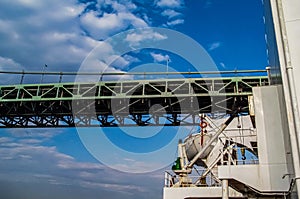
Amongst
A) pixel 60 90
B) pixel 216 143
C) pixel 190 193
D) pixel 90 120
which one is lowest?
pixel 190 193

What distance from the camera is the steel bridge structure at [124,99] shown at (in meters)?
20.8

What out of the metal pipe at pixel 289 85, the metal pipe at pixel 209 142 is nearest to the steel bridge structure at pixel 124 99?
the metal pipe at pixel 209 142

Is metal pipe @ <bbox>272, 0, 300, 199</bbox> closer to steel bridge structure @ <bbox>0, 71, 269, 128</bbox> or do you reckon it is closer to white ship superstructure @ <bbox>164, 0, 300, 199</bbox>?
white ship superstructure @ <bbox>164, 0, 300, 199</bbox>

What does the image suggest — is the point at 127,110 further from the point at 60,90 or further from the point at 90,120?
the point at 60,90

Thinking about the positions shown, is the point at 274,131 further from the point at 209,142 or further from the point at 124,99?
the point at 124,99

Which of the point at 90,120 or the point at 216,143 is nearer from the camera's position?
the point at 216,143

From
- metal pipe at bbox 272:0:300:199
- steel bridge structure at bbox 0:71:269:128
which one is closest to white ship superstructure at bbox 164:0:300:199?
metal pipe at bbox 272:0:300:199

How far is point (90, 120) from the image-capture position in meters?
24.1

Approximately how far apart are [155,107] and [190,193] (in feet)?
32.4

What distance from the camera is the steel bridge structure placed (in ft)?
68.1

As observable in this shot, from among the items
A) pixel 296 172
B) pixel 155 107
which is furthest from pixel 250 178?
pixel 155 107

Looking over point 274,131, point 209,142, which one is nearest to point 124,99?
point 209,142

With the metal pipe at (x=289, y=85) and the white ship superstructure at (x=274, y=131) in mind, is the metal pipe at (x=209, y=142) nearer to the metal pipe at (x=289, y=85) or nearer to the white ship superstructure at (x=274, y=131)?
the white ship superstructure at (x=274, y=131)

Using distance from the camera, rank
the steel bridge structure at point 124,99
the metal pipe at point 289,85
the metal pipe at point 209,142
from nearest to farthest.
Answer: the metal pipe at point 289,85, the metal pipe at point 209,142, the steel bridge structure at point 124,99
